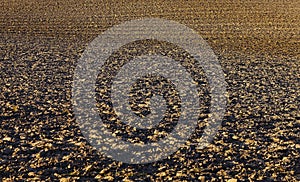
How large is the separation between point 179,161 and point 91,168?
1049 millimetres

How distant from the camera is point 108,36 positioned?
13500 millimetres

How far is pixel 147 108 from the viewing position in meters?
7.33

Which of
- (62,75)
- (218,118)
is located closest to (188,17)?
(62,75)

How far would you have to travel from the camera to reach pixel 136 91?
320 inches

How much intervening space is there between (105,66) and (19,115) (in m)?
3.40

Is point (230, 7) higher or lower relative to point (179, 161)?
higher

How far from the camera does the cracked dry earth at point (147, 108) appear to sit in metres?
5.24

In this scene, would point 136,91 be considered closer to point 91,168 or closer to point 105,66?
point 105,66

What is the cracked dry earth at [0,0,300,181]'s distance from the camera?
5.24m

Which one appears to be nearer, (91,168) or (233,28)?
(91,168)

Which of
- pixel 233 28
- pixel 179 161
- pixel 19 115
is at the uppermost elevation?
pixel 233 28

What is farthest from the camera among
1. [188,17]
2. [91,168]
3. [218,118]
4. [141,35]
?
[188,17]

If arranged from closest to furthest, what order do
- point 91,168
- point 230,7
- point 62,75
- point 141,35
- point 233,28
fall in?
point 91,168, point 62,75, point 141,35, point 233,28, point 230,7

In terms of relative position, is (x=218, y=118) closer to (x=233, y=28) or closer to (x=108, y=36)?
(x=108, y=36)
